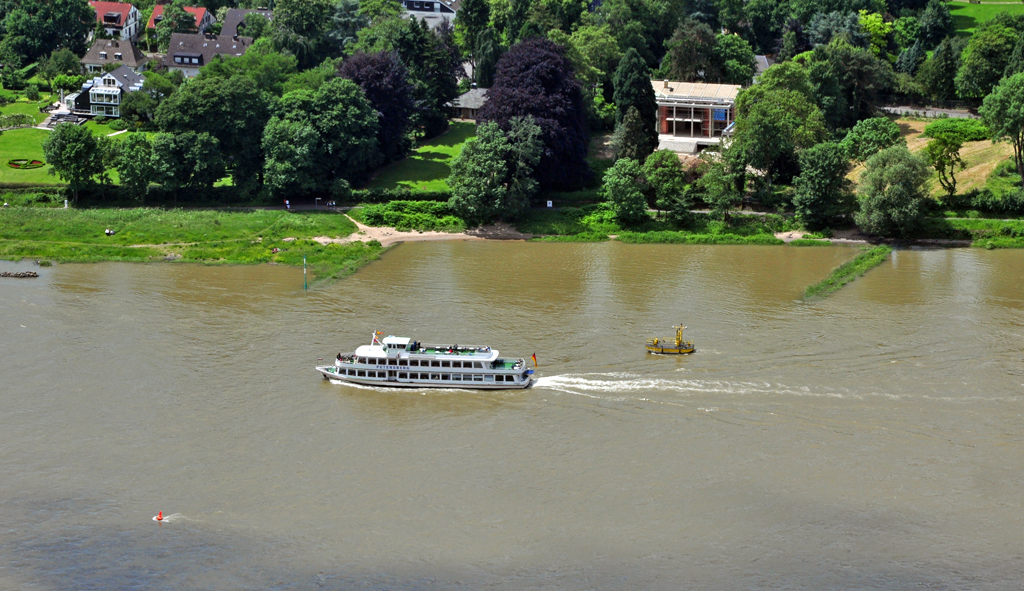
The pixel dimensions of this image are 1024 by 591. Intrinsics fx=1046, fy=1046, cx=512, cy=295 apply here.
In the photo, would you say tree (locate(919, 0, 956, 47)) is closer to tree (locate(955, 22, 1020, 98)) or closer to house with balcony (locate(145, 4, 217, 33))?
tree (locate(955, 22, 1020, 98))

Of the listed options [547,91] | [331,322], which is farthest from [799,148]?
[331,322]

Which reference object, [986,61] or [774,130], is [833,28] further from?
[774,130]

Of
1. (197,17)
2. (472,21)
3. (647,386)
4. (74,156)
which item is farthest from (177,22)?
(647,386)

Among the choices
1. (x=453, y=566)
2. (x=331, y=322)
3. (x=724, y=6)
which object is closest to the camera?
(x=453, y=566)

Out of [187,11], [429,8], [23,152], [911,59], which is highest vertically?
[187,11]

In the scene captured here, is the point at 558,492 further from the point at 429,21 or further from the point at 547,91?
the point at 429,21

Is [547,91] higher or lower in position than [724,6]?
lower

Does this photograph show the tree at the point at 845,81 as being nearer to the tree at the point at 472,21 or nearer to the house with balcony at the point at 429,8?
the tree at the point at 472,21

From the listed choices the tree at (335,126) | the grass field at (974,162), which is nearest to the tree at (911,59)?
the grass field at (974,162)
